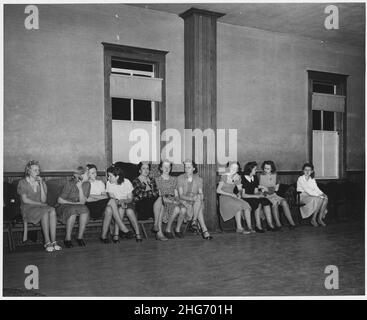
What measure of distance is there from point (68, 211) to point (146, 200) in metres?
1.14

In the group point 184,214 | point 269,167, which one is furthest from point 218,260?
point 269,167

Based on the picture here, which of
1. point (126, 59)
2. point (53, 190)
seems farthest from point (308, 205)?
point (53, 190)

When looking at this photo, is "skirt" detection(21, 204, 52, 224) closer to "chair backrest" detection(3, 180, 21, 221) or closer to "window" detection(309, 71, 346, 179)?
"chair backrest" detection(3, 180, 21, 221)

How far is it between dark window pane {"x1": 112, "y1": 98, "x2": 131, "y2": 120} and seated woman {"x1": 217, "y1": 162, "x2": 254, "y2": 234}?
6.40ft

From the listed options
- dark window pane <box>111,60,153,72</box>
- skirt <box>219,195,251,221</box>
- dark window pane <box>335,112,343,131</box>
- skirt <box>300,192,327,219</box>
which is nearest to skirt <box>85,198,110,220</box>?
skirt <box>219,195,251,221</box>

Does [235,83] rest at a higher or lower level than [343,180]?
higher

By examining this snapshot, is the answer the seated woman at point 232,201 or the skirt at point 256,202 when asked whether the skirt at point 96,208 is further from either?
the skirt at point 256,202

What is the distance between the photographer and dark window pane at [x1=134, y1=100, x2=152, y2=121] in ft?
24.2

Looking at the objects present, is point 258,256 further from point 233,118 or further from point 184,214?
point 233,118

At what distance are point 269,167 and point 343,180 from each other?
110 inches

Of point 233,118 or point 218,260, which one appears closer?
point 218,260

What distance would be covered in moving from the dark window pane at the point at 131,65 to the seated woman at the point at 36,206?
2.40m

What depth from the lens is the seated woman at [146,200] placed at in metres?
6.19

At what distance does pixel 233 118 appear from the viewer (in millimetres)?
8109
